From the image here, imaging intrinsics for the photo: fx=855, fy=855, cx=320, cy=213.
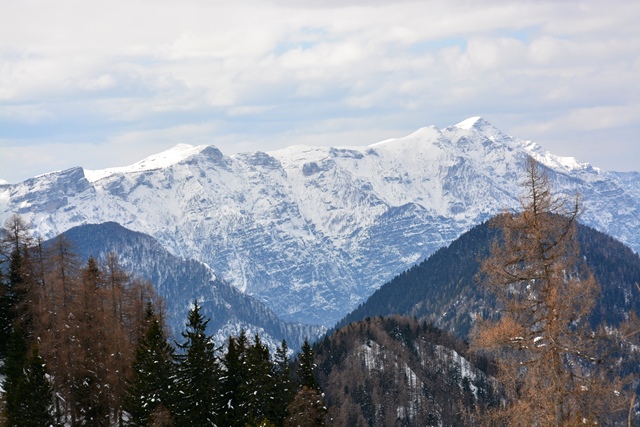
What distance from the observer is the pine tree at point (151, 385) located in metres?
66.5

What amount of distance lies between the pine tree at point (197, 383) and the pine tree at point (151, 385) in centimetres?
123

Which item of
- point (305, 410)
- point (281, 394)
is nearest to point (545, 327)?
point (305, 410)

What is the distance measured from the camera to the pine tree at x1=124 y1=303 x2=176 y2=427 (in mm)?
66500

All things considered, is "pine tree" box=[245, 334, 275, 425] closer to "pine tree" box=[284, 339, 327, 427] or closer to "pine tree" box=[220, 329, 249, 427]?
"pine tree" box=[220, 329, 249, 427]

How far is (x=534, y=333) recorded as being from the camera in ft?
84.1

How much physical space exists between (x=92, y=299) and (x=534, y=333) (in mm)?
64943

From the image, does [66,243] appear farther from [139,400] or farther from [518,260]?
[518,260]

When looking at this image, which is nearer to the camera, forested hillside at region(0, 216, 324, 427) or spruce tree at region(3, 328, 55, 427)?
spruce tree at region(3, 328, 55, 427)

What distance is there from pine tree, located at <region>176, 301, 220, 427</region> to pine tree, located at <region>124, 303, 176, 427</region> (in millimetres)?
1233

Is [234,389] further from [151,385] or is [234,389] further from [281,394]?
[151,385]

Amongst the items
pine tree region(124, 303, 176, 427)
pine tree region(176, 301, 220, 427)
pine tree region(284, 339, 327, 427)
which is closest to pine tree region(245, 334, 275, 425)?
pine tree region(176, 301, 220, 427)

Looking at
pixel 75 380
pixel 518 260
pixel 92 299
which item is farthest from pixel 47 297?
pixel 518 260

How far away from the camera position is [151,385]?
67375 mm

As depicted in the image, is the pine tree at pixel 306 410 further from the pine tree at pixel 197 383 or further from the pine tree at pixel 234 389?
the pine tree at pixel 197 383
